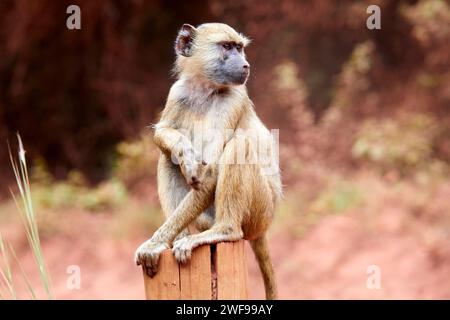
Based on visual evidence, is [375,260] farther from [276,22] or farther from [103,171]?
[103,171]

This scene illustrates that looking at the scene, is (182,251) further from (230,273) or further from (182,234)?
(182,234)

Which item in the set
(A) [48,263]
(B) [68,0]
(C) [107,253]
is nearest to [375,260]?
(C) [107,253]

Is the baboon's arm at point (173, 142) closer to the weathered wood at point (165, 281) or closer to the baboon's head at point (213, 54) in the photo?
the baboon's head at point (213, 54)

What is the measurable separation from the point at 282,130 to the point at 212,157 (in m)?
10.2

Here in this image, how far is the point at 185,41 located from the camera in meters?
7.34

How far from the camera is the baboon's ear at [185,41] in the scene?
287 inches

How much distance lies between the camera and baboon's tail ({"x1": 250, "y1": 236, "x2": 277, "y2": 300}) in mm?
6910

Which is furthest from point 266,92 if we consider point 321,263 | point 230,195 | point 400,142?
point 230,195

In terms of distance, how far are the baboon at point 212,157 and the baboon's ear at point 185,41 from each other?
10 mm

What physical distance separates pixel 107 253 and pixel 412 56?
8251 mm

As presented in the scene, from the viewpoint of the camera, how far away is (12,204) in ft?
52.9

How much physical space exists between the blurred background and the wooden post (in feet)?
23.0

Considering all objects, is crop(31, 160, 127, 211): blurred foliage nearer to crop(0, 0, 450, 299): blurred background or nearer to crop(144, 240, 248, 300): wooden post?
crop(0, 0, 450, 299): blurred background

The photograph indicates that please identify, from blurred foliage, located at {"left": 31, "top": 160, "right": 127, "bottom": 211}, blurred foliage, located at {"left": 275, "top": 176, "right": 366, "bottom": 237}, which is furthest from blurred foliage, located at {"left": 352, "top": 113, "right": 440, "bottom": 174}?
blurred foliage, located at {"left": 31, "top": 160, "right": 127, "bottom": 211}
